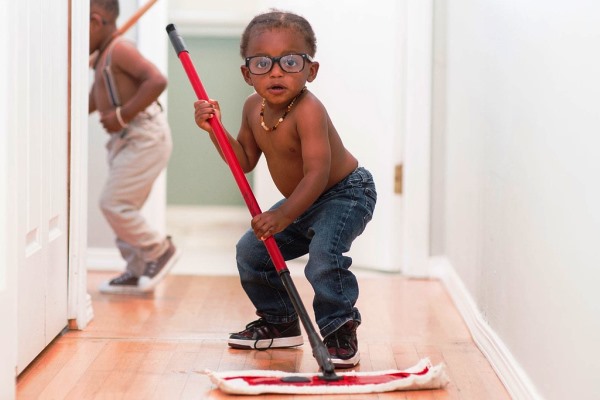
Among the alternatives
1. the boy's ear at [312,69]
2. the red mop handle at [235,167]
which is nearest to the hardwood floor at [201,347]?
the red mop handle at [235,167]

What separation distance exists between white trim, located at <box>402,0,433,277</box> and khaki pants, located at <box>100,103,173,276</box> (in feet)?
2.55

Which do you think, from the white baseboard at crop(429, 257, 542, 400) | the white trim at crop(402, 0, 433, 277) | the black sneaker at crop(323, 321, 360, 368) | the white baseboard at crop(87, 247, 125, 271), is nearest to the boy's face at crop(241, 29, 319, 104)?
the black sneaker at crop(323, 321, 360, 368)

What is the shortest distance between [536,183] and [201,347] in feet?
2.83

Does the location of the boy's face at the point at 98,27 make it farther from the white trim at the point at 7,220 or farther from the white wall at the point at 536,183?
the white trim at the point at 7,220

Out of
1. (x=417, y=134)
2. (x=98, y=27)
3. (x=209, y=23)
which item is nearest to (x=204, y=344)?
(x=98, y=27)

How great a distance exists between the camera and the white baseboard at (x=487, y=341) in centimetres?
182

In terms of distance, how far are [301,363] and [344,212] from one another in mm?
332

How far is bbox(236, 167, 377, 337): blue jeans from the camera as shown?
81.4 inches

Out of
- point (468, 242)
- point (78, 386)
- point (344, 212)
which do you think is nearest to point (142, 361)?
point (78, 386)

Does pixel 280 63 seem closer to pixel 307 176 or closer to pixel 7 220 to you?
pixel 307 176

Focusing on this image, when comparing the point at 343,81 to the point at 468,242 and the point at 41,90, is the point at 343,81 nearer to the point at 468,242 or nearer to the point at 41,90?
the point at 468,242

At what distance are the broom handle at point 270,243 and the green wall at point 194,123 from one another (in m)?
2.11

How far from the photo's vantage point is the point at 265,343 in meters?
2.21

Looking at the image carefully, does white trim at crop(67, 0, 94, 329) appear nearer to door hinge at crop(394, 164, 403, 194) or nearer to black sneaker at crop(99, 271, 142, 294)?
black sneaker at crop(99, 271, 142, 294)
